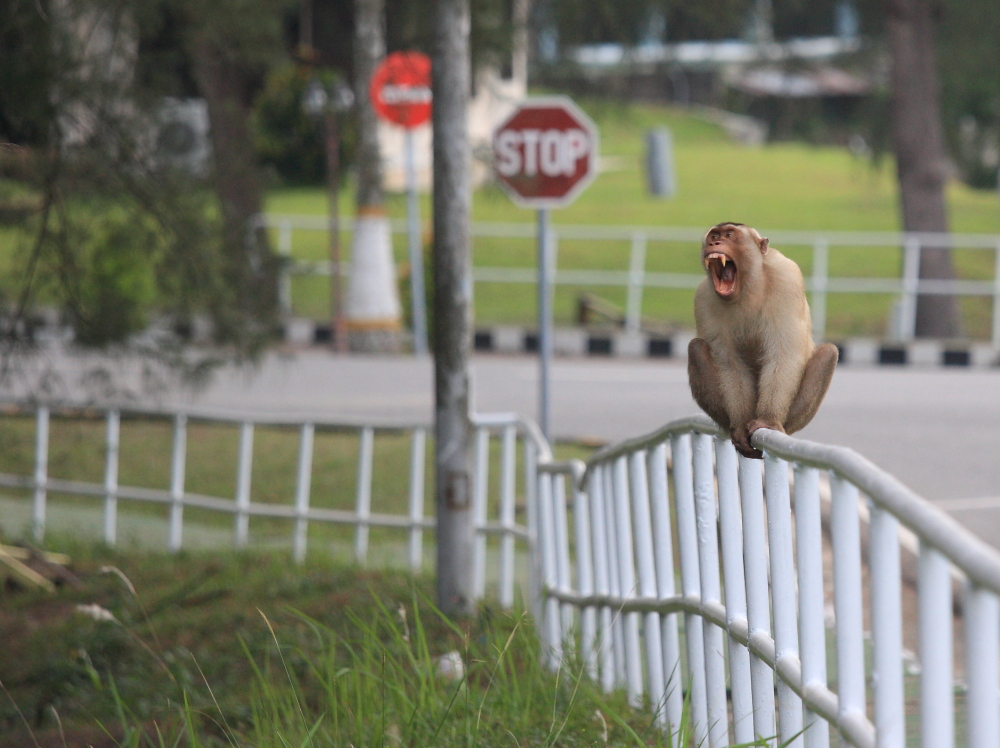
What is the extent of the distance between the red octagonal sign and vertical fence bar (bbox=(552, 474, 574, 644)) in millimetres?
2839

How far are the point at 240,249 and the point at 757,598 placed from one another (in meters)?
4.95

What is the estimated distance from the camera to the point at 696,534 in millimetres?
3152

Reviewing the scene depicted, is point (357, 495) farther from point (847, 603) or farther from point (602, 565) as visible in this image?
point (847, 603)

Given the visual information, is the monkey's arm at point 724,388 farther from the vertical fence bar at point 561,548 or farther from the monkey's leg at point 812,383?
the vertical fence bar at point 561,548

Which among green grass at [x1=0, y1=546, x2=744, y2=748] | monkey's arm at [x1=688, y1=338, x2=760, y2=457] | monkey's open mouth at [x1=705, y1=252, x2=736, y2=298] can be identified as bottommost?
green grass at [x1=0, y1=546, x2=744, y2=748]

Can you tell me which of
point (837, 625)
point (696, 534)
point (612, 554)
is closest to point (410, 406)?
point (612, 554)

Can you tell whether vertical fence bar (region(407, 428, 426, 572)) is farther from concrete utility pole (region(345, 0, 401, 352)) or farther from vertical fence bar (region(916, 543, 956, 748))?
concrete utility pole (region(345, 0, 401, 352))

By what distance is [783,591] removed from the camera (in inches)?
94.6

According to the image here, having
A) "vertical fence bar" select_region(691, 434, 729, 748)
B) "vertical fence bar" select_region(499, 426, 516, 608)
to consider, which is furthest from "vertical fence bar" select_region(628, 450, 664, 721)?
"vertical fence bar" select_region(499, 426, 516, 608)

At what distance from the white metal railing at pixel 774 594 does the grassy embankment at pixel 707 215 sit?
431 centimetres

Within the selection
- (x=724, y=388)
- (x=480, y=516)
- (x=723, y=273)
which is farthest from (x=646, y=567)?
(x=480, y=516)

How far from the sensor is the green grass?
322 centimetres

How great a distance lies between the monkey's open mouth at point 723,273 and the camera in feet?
8.47

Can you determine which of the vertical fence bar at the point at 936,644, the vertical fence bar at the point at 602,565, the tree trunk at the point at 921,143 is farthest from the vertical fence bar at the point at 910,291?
the vertical fence bar at the point at 936,644
